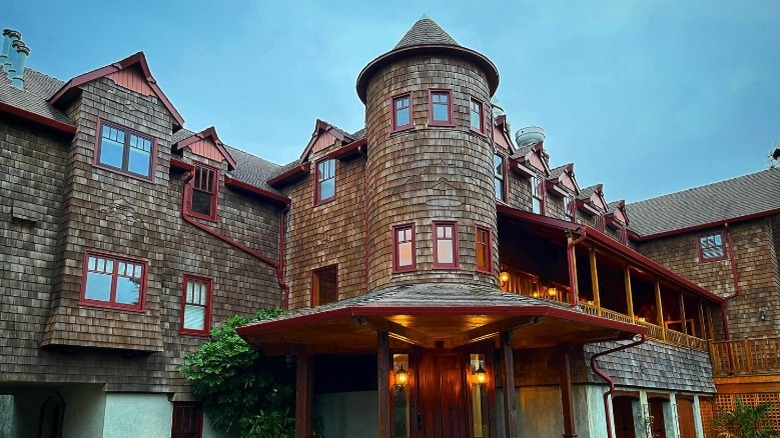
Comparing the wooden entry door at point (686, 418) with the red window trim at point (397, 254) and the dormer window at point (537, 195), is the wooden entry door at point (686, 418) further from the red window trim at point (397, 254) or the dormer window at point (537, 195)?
the red window trim at point (397, 254)

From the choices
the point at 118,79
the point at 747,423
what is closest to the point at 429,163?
the point at 118,79

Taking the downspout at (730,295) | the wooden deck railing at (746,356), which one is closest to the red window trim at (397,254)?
the wooden deck railing at (746,356)

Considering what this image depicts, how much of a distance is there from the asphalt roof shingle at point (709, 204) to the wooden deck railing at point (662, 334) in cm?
543

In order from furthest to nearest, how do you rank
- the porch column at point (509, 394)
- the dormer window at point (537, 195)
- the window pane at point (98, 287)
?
the dormer window at point (537, 195), the window pane at point (98, 287), the porch column at point (509, 394)

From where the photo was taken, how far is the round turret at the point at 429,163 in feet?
52.0

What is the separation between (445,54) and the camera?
17.1 meters

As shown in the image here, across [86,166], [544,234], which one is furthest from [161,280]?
[544,234]

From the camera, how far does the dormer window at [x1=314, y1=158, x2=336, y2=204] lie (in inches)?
770

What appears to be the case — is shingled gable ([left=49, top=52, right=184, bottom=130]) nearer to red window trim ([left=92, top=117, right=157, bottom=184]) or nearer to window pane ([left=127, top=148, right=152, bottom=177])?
red window trim ([left=92, top=117, right=157, bottom=184])

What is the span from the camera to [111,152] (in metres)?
15.9

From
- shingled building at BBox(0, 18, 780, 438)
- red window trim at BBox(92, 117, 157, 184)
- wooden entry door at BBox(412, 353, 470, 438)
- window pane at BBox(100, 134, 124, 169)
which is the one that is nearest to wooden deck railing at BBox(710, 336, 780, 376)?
shingled building at BBox(0, 18, 780, 438)

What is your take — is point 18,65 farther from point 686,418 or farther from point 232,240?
point 686,418

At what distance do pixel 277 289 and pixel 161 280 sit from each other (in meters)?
3.94

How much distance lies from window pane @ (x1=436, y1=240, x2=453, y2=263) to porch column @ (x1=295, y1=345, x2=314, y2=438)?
11.7 ft
